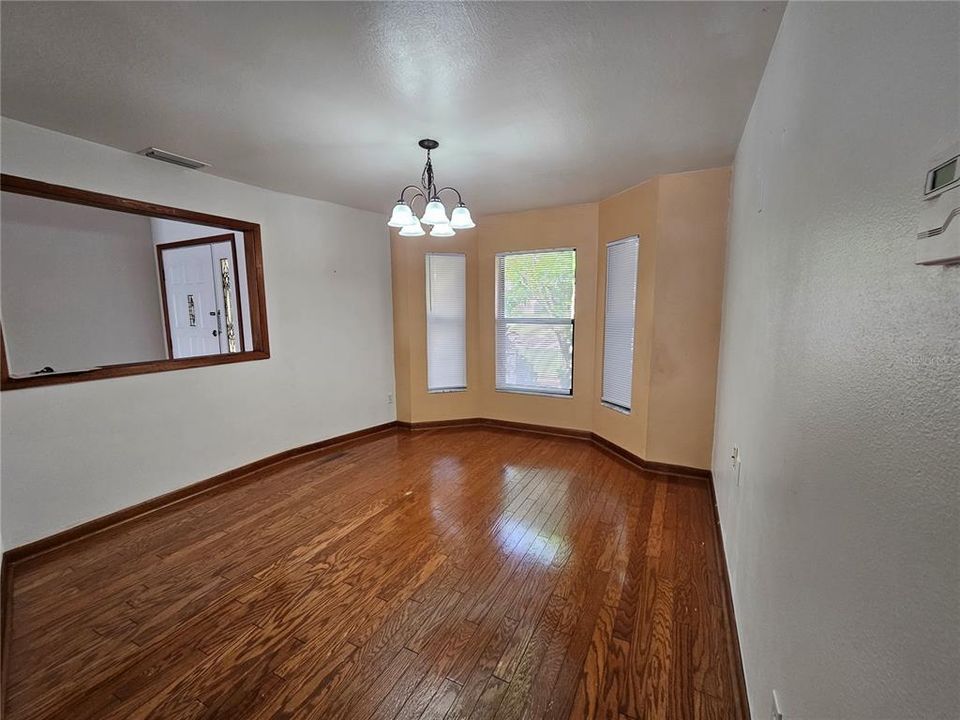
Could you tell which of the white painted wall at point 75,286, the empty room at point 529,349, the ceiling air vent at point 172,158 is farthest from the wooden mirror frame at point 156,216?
the white painted wall at point 75,286

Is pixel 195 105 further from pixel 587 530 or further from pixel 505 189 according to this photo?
pixel 587 530

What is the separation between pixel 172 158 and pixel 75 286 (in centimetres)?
237

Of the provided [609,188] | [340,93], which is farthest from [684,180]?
[340,93]

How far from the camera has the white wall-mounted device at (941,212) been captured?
45 centimetres

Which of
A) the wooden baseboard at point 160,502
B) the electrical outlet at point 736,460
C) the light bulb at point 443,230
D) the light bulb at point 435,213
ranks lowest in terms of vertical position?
Result: the wooden baseboard at point 160,502

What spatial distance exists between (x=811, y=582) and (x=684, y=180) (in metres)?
2.84

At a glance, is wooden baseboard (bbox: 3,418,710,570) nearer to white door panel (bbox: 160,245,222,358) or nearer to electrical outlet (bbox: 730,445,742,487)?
electrical outlet (bbox: 730,445,742,487)

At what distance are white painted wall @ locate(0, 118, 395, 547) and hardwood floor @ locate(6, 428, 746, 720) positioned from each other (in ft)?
1.12

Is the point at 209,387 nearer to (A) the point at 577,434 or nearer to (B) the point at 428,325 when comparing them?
(B) the point at 428,325

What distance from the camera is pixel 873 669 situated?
1.97 feet

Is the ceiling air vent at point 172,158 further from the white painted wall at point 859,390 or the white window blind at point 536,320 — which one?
the white painted wall at point 859,390

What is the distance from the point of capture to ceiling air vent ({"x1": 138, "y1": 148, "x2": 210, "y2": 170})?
A: 97.0 inches

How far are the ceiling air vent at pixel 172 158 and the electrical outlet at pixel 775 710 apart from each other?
3761 mm

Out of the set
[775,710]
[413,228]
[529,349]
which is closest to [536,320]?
[529,349]
